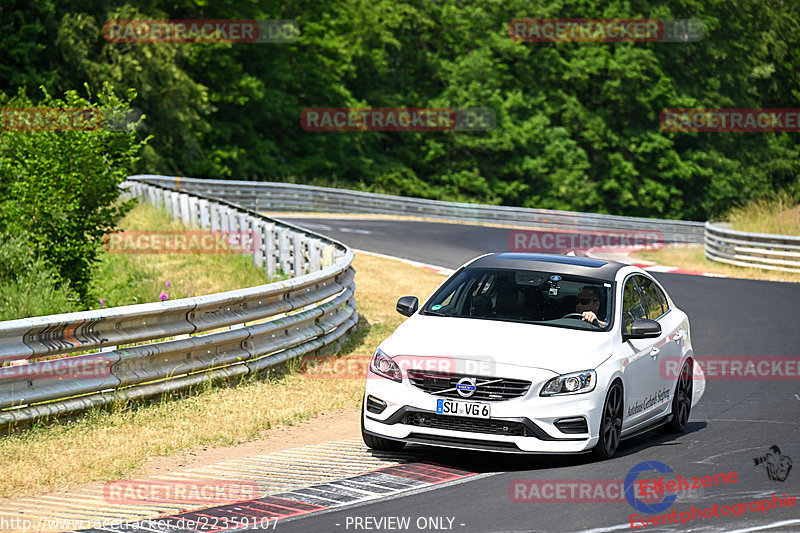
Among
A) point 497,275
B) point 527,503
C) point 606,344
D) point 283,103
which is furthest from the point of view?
point 283,103

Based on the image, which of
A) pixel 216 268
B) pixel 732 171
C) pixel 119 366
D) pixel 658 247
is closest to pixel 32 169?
pixel 216 268

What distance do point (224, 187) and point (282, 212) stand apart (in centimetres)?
238

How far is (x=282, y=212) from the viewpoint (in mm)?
42312

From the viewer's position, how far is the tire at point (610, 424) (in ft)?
27.9

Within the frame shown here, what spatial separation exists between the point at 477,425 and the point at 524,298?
1.72 m

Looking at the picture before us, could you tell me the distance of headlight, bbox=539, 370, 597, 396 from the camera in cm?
825

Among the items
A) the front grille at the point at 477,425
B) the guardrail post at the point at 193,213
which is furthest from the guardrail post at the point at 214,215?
the front grille at the point at 477,425

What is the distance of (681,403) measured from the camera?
10.3 meters

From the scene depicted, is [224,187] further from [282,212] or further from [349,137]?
[349,137]

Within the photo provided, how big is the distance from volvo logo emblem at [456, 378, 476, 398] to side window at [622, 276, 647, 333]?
173cm
